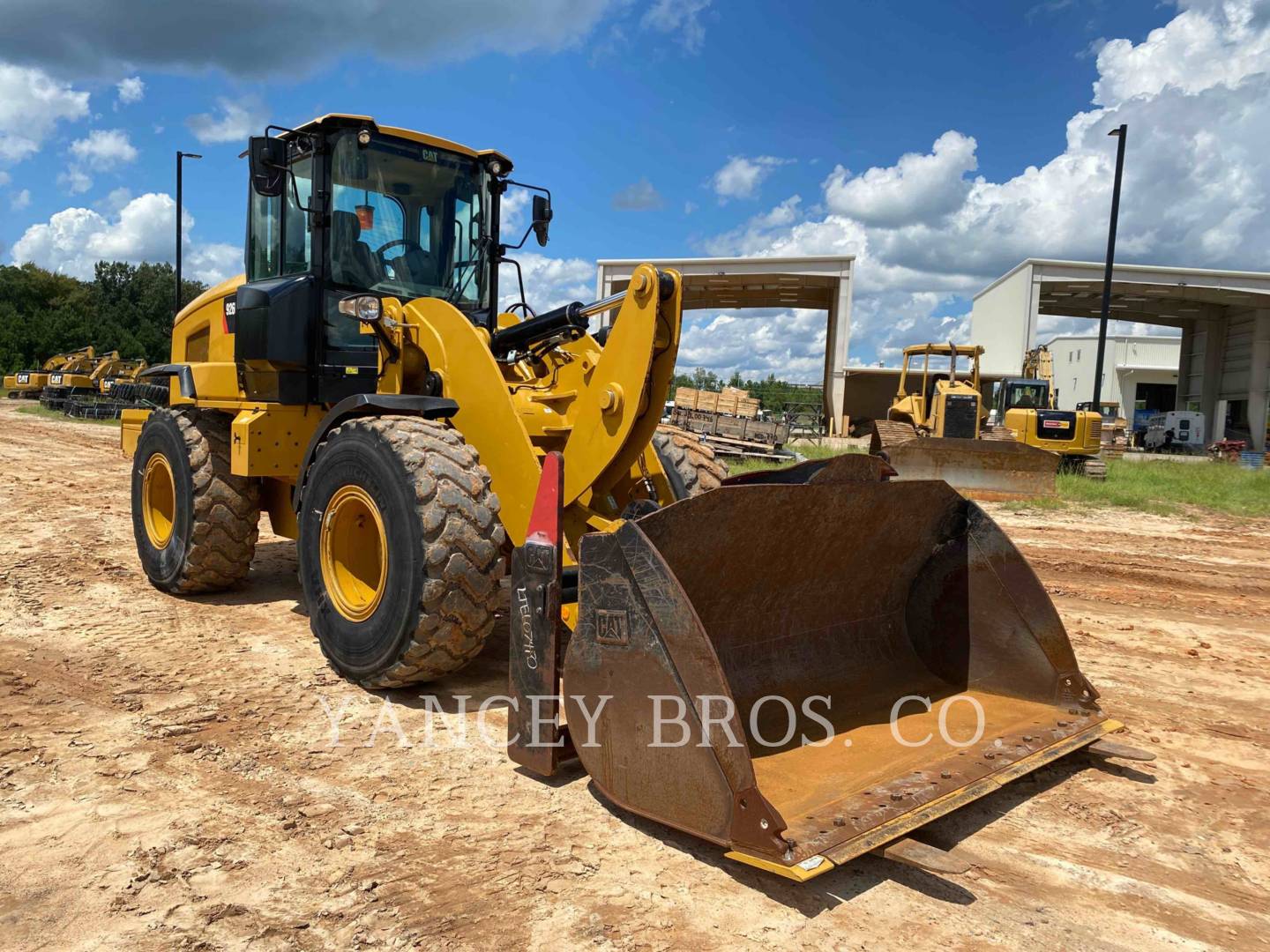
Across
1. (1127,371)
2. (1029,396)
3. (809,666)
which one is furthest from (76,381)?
(1127,371)

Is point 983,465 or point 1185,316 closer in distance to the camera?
point 983,465

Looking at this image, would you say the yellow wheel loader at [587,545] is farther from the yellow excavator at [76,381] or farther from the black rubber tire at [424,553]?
the yellow excavator at [76,381]

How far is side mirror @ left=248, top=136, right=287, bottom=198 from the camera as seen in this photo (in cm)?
481

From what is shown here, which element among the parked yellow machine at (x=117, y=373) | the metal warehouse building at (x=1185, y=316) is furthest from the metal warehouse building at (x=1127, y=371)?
the parked yellow machine at (x=117, y=373)

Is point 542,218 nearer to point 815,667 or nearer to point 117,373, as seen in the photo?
point 815,667

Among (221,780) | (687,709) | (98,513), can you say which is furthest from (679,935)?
(98,513)

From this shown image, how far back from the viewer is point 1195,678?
5.08m

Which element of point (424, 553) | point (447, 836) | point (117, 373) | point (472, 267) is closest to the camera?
point (447, 836)

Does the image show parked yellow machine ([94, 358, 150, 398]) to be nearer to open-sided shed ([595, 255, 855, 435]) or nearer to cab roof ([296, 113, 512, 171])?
open-sided shed ([595, 255, 855, 435])

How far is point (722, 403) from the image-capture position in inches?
Result: 897

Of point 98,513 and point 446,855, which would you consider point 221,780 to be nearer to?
point 446,855

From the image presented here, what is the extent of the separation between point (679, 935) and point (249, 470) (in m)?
3.98

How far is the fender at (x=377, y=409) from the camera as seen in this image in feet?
14.5

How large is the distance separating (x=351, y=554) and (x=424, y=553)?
3.07ft
